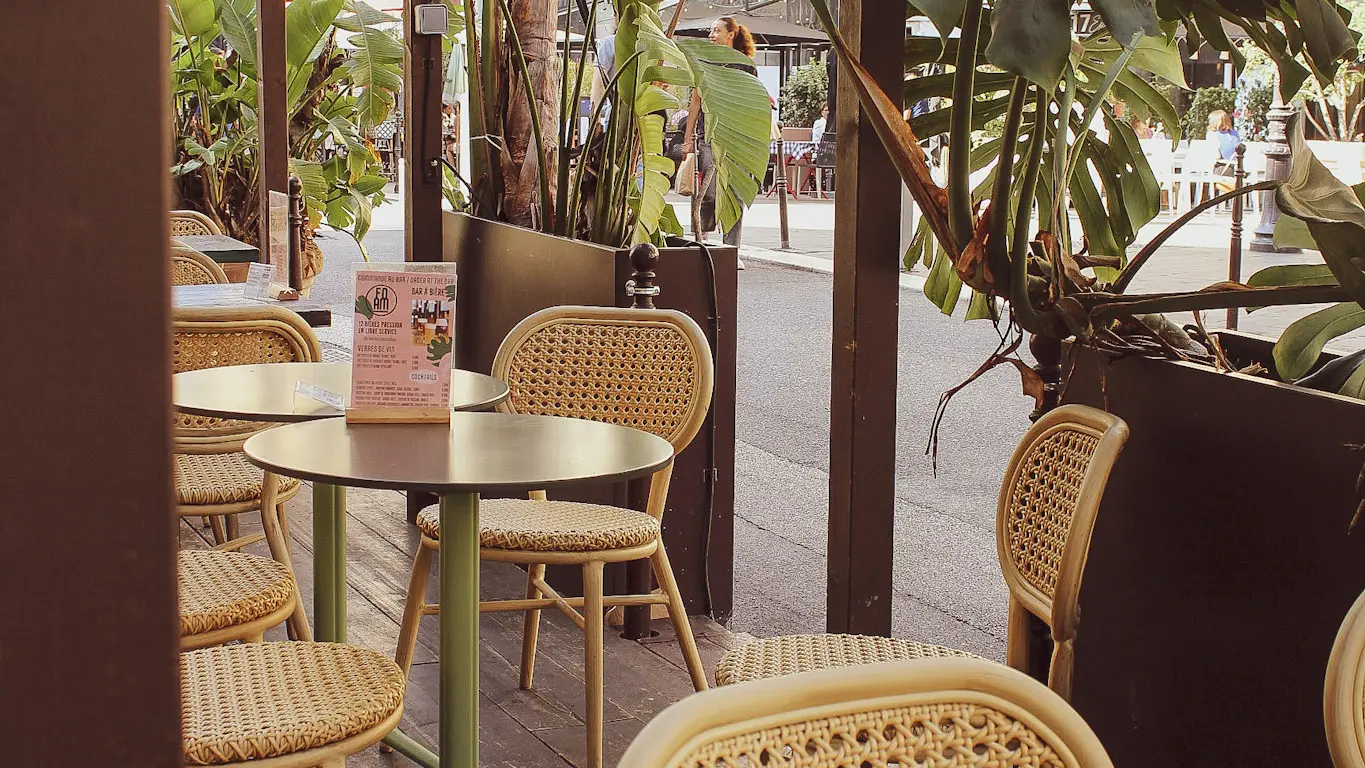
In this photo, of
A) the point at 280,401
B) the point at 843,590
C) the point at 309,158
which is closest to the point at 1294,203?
the point at 843,590

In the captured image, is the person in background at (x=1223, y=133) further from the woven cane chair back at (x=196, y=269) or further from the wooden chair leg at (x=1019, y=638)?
the wooden chair leg at (x=1019, y=638)

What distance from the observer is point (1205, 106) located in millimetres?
17641

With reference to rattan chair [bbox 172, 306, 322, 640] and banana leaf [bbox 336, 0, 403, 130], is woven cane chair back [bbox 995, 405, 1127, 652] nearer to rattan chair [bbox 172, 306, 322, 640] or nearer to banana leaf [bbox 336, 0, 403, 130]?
rattan chair [bbox 172, 306, 322, 640]

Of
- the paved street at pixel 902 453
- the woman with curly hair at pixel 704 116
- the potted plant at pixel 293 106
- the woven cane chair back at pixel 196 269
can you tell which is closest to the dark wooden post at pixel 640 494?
the paved street at pixel 902 453

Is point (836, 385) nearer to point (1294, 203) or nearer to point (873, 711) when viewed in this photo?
point (1294, 203)

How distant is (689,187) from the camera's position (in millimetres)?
8039

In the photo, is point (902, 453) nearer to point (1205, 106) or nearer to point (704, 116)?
point (704, 116)

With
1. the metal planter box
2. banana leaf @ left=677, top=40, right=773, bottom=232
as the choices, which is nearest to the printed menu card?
the metal planter box

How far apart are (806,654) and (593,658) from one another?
63 centimetres

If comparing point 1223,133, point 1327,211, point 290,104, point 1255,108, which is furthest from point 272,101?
point 1255,108

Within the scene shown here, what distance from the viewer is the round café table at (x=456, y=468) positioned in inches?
79.7

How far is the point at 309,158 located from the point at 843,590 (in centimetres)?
694

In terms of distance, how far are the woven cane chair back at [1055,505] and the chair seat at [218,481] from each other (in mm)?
1539

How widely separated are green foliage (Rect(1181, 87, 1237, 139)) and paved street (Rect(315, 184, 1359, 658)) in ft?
20.6
